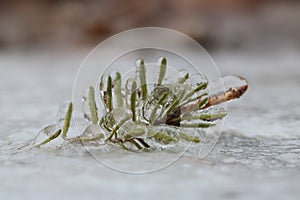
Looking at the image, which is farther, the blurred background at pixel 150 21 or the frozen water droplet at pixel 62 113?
the blurred background at pixel 150 21

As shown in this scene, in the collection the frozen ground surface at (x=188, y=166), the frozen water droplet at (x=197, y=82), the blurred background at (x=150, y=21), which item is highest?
the blurred background at (x=150, y=21)

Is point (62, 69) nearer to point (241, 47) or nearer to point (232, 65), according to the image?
point (232, 65)

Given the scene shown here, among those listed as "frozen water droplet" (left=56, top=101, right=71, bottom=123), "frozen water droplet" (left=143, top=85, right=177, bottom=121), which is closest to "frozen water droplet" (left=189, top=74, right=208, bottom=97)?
"frozen water droplet" (left=143, top=85, right=177, bottom=121)

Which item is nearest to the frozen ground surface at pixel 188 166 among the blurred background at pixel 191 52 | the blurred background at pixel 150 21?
the blurred background at pixel 191 52

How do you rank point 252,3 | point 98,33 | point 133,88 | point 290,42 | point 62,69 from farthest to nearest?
point 252,3 < point 98,33 < point 290,42 < point 62,69 < point 133,88

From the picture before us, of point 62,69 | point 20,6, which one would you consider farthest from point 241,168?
point 20,6

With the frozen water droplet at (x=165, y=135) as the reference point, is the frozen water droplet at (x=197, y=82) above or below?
above

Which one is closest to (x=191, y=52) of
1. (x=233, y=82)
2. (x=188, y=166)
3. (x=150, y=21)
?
(x=150, y=21)

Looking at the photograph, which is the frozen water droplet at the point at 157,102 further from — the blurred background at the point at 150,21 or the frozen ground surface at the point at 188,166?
the blurred background at the point at 150,21
